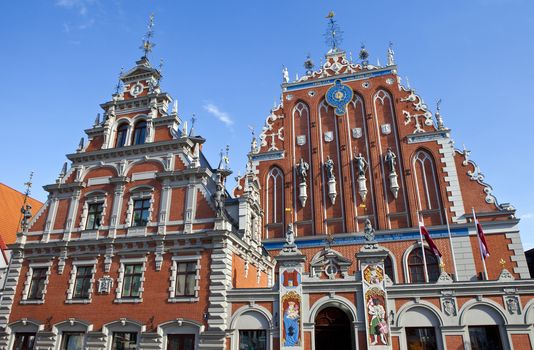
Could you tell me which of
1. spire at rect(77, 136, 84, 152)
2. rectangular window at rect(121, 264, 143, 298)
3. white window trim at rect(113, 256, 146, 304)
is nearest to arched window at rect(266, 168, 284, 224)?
white window trim at rect(113, 256, 146, 304)

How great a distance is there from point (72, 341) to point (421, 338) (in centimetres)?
1686

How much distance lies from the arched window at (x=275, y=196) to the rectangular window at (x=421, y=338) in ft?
40.0

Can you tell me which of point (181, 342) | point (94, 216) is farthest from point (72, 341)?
point (94, 216)

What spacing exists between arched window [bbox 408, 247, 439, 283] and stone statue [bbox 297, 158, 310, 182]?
861 cm

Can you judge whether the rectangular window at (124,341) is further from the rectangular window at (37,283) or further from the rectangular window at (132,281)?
the rectangular window at (37,283)

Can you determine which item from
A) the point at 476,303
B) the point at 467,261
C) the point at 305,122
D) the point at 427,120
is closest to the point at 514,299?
the point at 476,303

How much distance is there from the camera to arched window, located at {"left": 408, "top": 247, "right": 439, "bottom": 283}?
22984 mm

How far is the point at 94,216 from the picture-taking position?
22.8 meters

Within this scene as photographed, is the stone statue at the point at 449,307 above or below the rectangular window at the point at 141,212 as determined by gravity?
below

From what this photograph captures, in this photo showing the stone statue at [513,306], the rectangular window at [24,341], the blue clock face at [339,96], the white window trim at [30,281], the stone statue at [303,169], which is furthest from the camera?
the blue clock face at [339,96]

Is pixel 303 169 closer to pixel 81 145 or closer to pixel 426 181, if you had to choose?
pixel 426 181

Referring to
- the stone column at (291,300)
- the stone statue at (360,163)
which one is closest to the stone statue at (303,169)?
the stone statue at (360,163)

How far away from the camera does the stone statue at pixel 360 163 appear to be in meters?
26.4

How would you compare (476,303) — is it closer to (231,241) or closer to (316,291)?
(316,291)
